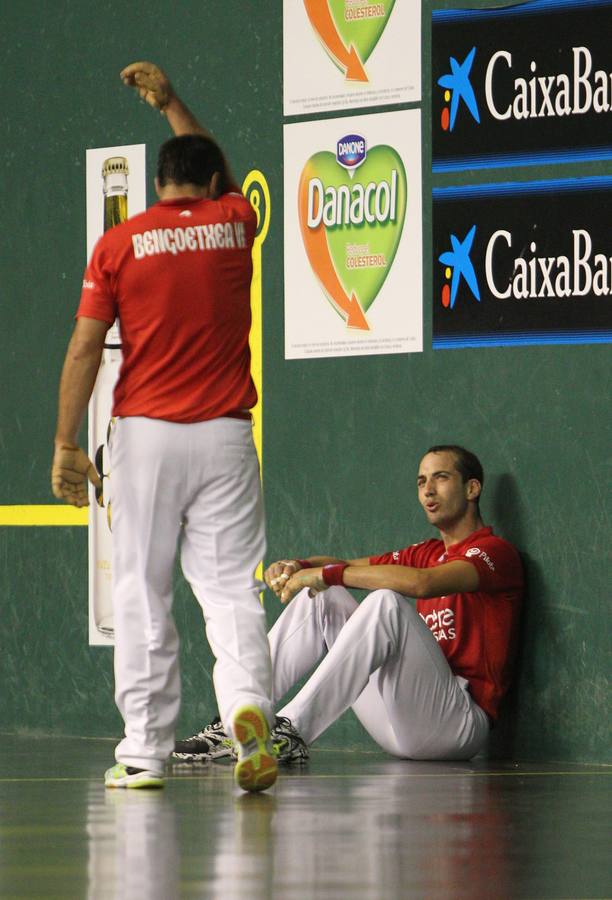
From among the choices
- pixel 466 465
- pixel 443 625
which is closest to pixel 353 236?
pixel 466 465

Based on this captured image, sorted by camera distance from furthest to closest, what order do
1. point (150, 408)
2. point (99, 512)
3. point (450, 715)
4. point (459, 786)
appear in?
point (99, 512) < point (450, 715) < point (459, 786) < point (150, 408)

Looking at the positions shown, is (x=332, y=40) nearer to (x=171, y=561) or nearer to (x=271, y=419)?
(x=271, y=419)

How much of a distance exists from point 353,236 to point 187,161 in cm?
169

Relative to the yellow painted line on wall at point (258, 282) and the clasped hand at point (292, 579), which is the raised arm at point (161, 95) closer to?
the clasped hand at point (292, 579)

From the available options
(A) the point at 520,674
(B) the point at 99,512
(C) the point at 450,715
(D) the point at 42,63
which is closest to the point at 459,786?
(C) the point at 450,715

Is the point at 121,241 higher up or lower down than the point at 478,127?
lower down

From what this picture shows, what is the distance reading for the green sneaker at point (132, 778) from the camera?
185 inches

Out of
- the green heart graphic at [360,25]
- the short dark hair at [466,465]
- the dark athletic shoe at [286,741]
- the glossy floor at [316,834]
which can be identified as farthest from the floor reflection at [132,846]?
the green heart graphic at [360,25]

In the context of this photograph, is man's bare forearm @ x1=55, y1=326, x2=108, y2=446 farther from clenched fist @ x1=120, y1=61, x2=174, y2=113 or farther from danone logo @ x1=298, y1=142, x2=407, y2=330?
danone logo @ x1=298, y1=142, x2=407, y2=330

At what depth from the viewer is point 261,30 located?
21.7 feet

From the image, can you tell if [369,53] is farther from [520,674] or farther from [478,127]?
[520,674]

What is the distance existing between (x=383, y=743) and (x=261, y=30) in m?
2.50

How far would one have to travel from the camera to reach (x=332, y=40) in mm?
6438

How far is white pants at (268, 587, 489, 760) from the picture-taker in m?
5.39
